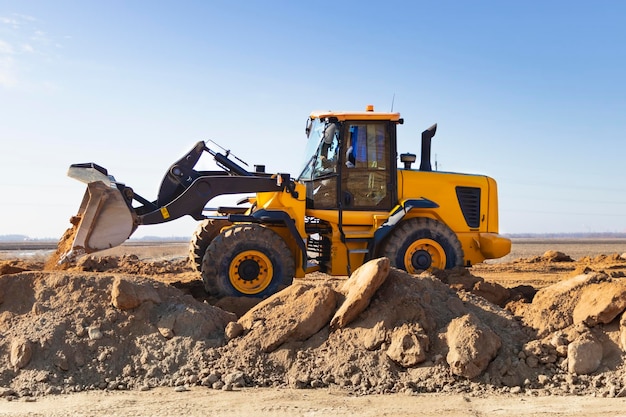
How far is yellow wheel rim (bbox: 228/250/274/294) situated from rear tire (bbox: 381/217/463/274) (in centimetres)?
193

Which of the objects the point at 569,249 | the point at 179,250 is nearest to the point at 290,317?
the point at 179,250

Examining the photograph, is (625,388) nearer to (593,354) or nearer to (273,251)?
(593,354)

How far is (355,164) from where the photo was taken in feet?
34.0

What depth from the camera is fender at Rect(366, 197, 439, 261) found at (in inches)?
392

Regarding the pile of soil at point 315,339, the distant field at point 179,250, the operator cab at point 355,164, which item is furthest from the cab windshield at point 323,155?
the distant field at point 179,250

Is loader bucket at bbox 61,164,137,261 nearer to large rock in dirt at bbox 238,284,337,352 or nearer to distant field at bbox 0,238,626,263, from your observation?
large rock in dirt at bbox 238,284,337,352

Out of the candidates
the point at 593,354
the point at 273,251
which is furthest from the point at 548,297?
the point at 273,251

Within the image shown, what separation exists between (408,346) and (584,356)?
5.61ft

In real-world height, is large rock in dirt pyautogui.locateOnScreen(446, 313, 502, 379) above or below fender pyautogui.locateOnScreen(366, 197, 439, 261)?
below

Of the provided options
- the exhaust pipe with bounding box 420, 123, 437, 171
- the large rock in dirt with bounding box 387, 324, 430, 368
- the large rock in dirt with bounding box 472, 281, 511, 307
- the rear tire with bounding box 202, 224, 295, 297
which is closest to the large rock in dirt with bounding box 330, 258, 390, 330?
the large rock in dirt with bounding box 387, 324, 430, 368

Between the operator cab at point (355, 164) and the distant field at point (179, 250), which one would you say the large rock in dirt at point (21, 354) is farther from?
the distant field at point (179, 250)

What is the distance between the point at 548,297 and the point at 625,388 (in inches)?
61.3

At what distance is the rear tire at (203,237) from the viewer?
9.98 metres

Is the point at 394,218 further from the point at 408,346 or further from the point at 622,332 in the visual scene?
the point at 622,332
